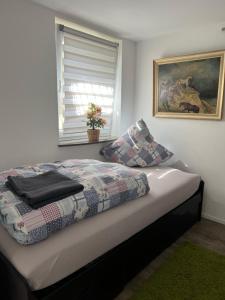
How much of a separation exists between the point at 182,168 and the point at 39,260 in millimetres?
2342

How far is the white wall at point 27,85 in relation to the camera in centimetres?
211

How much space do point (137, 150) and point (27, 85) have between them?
4.80 ft

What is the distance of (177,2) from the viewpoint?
82.4 inches

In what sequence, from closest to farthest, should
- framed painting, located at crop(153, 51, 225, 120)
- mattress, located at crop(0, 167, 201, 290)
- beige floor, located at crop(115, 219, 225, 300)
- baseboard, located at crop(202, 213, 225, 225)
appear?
mattress, located at crop(0, 167, 201, 290), beige floor, located at crop(115, 219, 225, 300), framed painting, located at crop(153, 51, 225, 120), baseboard, located at crop(202, 213, 225, 225)

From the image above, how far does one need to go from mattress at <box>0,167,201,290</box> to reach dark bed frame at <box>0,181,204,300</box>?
4 cm

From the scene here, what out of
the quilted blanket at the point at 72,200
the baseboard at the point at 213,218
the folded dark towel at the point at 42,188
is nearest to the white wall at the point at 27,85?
the quilted blanket at the point at 72,200

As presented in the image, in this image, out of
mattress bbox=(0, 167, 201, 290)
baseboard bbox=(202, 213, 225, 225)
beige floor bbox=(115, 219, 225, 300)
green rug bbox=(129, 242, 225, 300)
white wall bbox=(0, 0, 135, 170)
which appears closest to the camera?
mattress bbox=(0, 167, 201, 290)

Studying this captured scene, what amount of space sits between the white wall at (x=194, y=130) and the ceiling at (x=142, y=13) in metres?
0.15

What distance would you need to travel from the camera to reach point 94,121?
2934 mm

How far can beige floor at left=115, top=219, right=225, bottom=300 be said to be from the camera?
1.84m

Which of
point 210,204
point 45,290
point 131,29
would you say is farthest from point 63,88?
point 210,204

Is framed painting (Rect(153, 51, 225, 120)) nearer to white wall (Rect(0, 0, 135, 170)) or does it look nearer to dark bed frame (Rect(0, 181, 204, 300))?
dark bed frame (Rect(0, 181, 204, 300))

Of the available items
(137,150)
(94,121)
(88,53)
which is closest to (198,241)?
(137,150)

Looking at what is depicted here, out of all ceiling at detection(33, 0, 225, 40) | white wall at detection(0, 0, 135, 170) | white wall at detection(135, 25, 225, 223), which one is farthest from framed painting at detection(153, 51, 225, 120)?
white wall at detection(0, 0, 135, 170)
